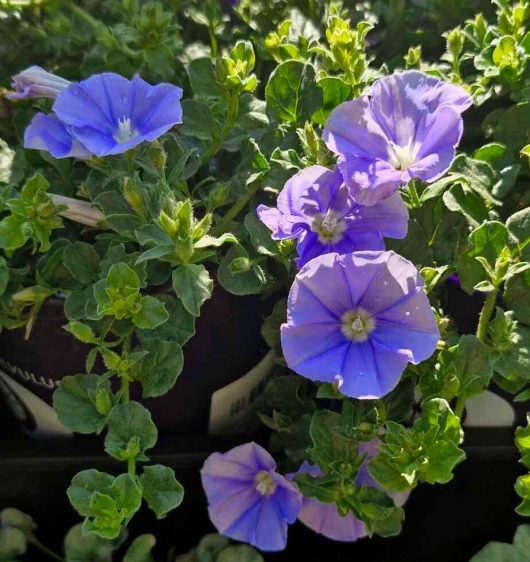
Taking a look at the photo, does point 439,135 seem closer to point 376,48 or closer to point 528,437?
point 528,437

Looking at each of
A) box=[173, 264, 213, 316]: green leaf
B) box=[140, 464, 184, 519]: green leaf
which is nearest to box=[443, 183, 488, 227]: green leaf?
box=[173, 264, 213, 316]: green leaf

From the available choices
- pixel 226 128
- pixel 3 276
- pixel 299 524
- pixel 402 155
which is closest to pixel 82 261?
pixel 3 276

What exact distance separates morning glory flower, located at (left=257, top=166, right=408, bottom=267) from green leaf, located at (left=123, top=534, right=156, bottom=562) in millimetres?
357

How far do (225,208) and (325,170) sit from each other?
0.62ft

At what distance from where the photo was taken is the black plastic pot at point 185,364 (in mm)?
733

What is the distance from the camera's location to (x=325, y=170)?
60cm

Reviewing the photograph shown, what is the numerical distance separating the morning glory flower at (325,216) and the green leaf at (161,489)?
0.21 meters

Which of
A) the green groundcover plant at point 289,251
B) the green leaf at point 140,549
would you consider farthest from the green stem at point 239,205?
the green leaf at point 140,549

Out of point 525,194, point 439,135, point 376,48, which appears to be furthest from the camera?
point 376,48

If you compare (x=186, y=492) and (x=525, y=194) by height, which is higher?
(x=525, y=194)

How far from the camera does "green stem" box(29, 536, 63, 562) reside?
2.72 feet

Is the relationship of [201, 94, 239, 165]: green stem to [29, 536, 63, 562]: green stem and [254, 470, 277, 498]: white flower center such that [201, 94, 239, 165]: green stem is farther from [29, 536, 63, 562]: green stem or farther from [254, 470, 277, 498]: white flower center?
[29, 536, 63, 562]: green stem

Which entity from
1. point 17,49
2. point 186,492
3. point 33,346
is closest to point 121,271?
point 33,346

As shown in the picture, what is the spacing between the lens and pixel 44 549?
84 cm
